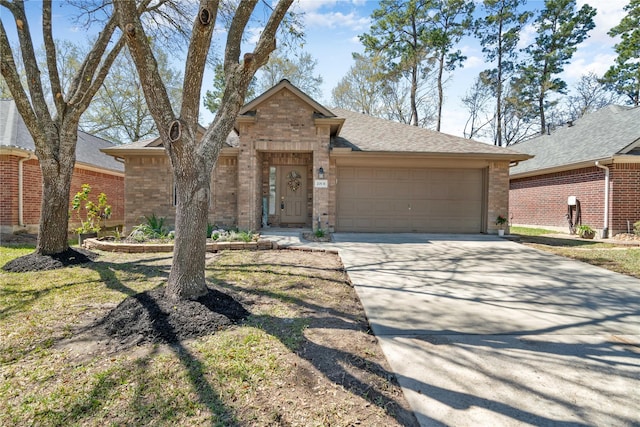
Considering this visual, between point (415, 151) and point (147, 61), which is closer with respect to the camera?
point (147, 61)

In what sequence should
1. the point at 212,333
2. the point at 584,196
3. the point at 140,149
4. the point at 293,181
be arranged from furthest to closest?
the point at 584,196 < the point at 293,181 < the point at 140,149 < the point at 212,333

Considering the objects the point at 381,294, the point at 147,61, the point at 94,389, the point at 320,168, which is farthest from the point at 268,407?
the point at 320,168

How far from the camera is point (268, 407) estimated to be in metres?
2.07

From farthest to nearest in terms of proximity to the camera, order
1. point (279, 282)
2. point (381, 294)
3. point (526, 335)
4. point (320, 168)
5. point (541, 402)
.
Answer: point (320, 168) → point (279, 282) → point (381, 294) → point (526, 335) → point (541, 402)

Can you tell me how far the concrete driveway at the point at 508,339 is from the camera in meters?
2.13

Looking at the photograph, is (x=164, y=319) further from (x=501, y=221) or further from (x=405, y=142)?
(x=501, y=221)

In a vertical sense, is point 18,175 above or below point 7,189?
above

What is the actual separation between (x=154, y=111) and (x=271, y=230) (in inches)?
284

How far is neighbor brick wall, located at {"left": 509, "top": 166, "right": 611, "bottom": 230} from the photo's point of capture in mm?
11328

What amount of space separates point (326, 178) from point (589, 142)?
11.2 meters

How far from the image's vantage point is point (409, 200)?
10812 mm

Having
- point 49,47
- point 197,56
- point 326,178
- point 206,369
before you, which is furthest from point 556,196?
point 49,47

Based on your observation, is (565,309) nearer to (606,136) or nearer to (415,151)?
(415,151)

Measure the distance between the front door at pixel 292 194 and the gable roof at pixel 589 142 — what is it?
1023 centimetres
